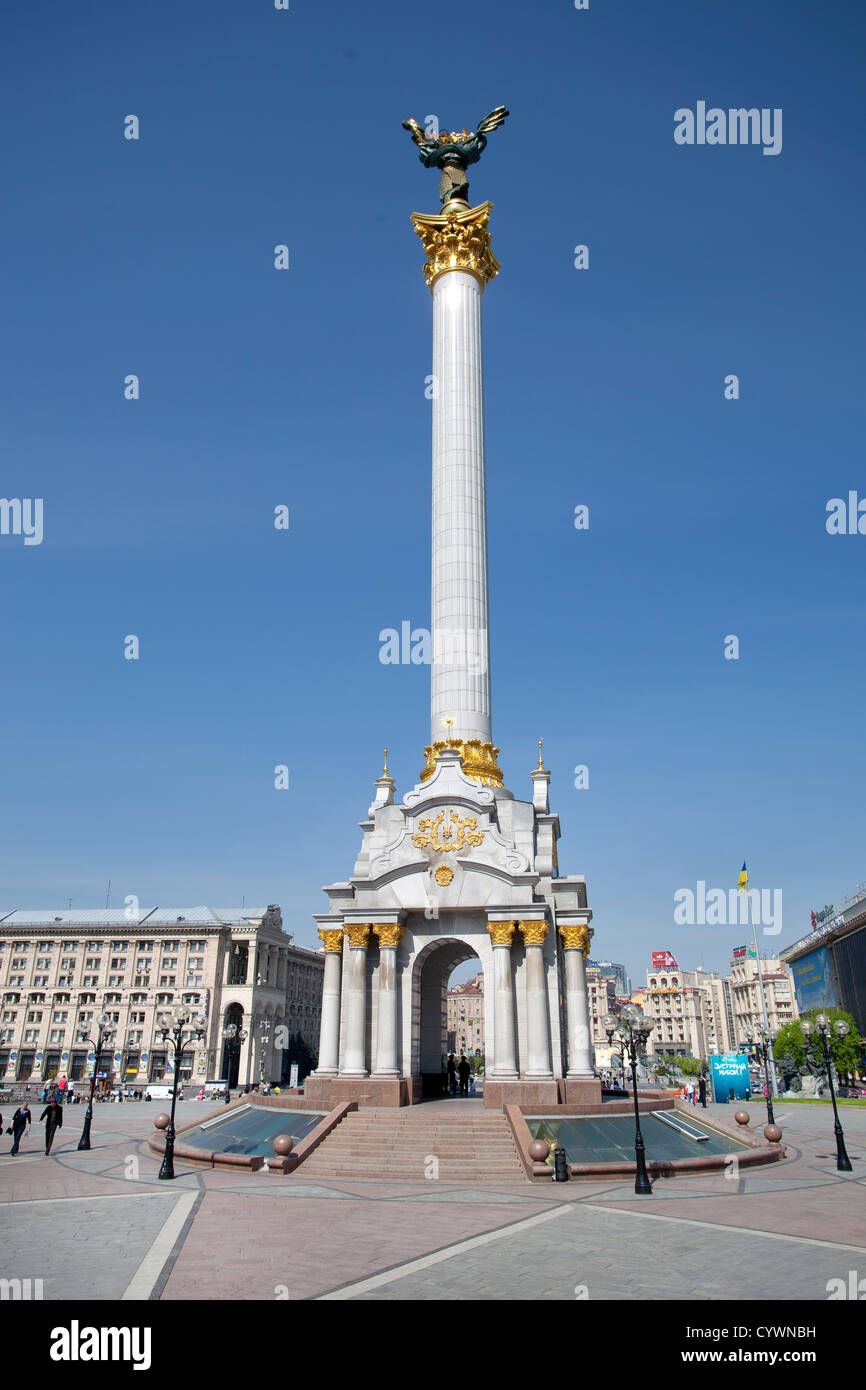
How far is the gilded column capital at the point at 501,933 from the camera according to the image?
30.0 m

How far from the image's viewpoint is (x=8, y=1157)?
98.0ft

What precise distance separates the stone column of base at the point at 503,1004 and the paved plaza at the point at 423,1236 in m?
6.32

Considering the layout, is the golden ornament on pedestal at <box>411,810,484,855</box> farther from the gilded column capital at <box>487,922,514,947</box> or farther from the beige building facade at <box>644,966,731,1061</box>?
the beige building facade at <box>644,966,731,1061</box>

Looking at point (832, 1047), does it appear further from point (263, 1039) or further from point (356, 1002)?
point (356, 1002)

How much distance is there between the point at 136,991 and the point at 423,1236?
101545 millimetres


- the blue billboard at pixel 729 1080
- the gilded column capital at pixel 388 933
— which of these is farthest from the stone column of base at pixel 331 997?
the blue billboard at pixel 729 1080

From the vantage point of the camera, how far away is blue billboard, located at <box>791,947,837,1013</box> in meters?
120

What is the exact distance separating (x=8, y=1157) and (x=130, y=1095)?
154ft

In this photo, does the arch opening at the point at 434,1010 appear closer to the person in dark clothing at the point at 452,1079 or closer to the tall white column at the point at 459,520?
the person in dark clothing at the point at 452,1079

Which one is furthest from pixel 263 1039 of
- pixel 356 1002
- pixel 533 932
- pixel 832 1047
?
pixel 533 932

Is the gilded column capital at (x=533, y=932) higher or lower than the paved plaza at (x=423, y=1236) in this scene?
higher

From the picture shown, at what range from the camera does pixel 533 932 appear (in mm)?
29984

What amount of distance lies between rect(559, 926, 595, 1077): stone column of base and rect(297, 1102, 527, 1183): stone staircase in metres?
4.53

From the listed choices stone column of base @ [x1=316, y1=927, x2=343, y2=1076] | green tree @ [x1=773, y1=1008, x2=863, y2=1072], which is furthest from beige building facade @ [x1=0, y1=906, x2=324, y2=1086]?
stone column of base @ [x1=316, y1=927, x2=343, y2=1076]
